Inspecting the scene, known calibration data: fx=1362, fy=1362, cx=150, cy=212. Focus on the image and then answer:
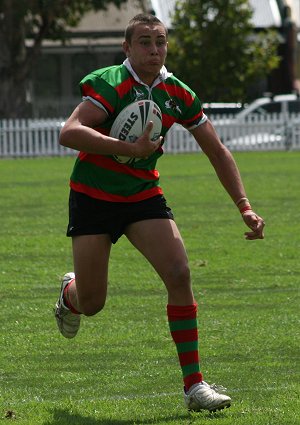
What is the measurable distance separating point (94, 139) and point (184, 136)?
3214 centimetres

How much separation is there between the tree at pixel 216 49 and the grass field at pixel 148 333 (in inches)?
1157

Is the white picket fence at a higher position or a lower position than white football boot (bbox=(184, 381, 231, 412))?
lower

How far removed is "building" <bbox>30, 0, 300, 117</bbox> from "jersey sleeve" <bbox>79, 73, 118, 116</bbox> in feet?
160

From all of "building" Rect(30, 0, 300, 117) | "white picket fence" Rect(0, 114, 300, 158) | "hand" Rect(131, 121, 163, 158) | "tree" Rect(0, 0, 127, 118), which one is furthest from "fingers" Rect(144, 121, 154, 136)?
"building" Rect(30, 0, 300, 117)

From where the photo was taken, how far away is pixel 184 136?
38.9 meters

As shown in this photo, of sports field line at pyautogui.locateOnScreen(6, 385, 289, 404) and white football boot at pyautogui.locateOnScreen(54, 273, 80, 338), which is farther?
white football boot at pyautogui.locateOnScreen(54, 273, 80, 338)

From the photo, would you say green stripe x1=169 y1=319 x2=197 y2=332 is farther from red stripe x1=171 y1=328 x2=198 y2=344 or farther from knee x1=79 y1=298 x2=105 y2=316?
knee x1=79 y1=298 x2=105 y2=316

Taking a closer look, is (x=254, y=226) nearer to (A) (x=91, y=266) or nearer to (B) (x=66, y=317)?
(A) (x=91, y=266)

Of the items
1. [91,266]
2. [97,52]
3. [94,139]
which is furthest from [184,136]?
[94,139]

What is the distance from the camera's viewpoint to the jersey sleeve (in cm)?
702

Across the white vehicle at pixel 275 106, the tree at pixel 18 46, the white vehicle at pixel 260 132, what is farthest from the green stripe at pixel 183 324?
the tree at pixel 18 46

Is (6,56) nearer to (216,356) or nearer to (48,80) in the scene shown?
(48,80)

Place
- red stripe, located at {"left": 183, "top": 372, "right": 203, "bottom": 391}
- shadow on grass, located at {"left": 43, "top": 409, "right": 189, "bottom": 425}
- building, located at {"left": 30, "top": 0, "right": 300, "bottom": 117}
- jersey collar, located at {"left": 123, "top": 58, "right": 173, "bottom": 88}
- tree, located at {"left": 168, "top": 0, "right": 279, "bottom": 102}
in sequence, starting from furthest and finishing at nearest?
building, located at {"left": 30, "top": 0, "right": 300, "bottom": 117}
tree, located at {"left": 168, "top": 0, "right": 279, "bottom": 102}
jersey collar, located at {"left": 123, "top": 58, "right": 173, "bottom": 88}
red stripe, located at {"left": 183, "top": 372, "right": 203, "bottom": 391}
shadow on grass, located at {"left": 43, "top": 409, "right": 189, "bottom": 425}

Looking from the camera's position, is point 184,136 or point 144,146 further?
point 184,136
